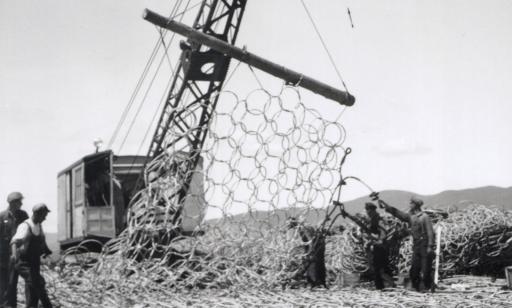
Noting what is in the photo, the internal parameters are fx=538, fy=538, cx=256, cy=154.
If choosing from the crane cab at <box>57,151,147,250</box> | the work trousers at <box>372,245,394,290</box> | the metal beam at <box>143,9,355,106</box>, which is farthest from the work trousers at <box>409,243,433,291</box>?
the crane cab at <box>57,151,147,250</box>

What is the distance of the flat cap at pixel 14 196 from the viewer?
22.2 ft

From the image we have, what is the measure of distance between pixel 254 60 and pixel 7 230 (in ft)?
14.3

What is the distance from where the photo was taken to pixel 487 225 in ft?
31.8

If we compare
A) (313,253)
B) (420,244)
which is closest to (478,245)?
(420,244)

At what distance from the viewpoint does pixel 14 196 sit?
679 cm

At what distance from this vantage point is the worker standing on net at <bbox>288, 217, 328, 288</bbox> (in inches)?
333

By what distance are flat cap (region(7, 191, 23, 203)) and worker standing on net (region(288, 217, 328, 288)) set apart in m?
Answer: 4.03

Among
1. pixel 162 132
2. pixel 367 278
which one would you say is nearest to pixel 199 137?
pixel 162 132

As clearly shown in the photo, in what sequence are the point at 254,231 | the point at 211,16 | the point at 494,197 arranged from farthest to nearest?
the point at 494,197
the point at 211,16
the point at 254,231

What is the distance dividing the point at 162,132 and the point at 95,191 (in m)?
1.83

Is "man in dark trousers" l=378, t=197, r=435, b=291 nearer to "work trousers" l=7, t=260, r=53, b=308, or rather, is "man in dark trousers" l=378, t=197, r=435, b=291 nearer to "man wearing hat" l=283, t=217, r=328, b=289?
"man wearing hat" l=283, t=217, r=328, b=289

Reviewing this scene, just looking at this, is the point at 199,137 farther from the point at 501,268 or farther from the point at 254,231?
the point at 501,268

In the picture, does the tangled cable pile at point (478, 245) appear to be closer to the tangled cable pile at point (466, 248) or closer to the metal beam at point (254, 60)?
the tangled cable pile at point (466, 248)

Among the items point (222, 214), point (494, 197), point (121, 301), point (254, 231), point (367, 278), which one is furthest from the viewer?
point (494, 197)
